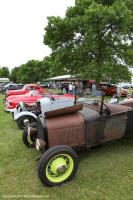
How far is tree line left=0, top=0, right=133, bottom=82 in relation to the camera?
20984 mm

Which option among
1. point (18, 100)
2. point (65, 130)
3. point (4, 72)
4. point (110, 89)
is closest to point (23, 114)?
point (18, 100)

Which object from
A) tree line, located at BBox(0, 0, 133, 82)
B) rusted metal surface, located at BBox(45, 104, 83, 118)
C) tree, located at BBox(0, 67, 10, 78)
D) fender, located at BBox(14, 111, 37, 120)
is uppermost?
tree line, located at BBox(0, 0, 133, 82)

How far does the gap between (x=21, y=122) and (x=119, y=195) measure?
204 inches

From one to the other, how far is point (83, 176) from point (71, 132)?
88 centimetres

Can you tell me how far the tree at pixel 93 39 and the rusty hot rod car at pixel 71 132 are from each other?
16886 millimetres

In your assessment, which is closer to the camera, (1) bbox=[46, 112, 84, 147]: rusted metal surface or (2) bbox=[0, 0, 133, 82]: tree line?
(1) bbox=[46, 112, 84, 147]: rusted metal surface

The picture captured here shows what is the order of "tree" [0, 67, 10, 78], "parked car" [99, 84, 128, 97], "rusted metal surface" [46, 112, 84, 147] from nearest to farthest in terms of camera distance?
A: "rusted metal surface" [46, 112, 84, 147]
"parked car" [99, 84, 128, 97]
"tree" [0, 67, 10, 78]

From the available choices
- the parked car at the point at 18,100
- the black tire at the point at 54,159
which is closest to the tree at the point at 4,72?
the parked car at the point at 18,100

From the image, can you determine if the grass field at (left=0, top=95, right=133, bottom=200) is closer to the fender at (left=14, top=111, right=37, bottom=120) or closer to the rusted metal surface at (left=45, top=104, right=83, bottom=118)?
the rusted metal surface at (left=45, top=104, right=83, bottom=118)

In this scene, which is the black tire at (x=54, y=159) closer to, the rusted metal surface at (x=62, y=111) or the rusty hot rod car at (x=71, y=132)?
the rusty hot rod car at (x=71, y=132)

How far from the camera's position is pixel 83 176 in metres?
4.11

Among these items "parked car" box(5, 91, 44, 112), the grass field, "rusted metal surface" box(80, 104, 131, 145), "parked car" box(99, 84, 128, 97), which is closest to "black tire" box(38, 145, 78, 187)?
the grass field

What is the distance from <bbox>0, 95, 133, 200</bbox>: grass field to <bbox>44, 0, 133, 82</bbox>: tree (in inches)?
663

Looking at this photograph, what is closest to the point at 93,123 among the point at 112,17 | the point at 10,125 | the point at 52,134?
the point at 52,134
